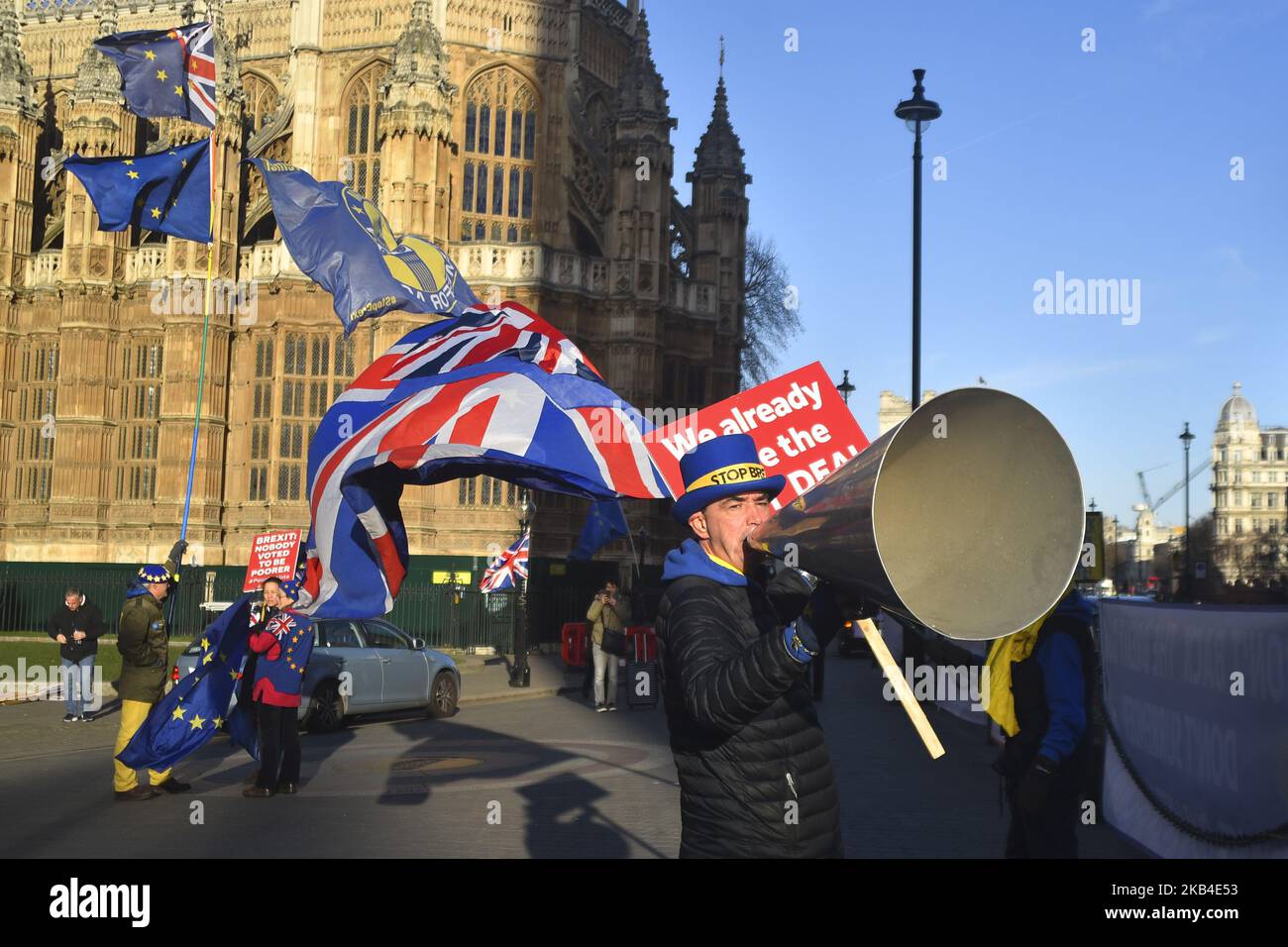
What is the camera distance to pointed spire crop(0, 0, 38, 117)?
40062 millimetres

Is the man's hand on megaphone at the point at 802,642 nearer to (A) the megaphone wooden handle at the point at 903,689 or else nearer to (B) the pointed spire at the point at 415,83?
(A) the megaphone wooden handle at the point at 903,689

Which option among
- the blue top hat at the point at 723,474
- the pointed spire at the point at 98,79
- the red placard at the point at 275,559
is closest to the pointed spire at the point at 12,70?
the pointed spire at the point at 98,79

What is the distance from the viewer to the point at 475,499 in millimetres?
36281

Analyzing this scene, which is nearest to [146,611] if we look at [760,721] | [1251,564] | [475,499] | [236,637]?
[236,637]

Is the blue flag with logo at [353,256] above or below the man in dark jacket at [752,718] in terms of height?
above

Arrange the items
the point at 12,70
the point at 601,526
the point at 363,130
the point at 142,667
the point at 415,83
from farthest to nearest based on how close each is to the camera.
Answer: the point at 12,70, the point at 363,130, the point at 415,83, the point at 142,667, the point at 601,526

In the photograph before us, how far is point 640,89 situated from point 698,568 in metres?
36.0

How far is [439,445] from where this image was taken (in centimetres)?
813

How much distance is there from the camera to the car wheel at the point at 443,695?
1895 cm

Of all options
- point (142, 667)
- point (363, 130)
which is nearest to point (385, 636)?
point (142, 667)

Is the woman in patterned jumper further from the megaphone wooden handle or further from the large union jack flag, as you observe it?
the megaphone wooden handle

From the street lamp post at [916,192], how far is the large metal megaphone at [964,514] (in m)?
16.7

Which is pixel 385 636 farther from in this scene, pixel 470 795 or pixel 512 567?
pixel 470 795
